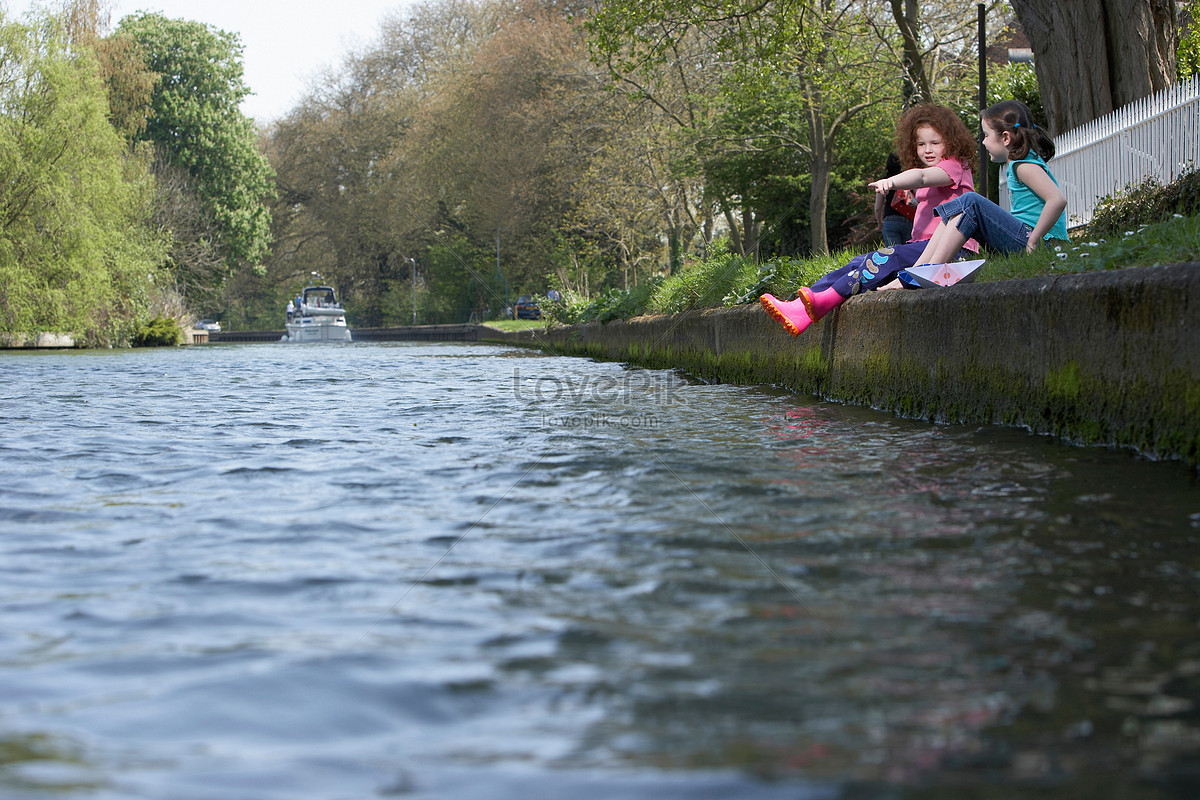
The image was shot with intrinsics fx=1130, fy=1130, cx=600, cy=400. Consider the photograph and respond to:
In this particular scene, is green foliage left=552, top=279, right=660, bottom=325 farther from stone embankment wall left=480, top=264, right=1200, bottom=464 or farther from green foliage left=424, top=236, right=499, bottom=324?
green foliage left=424, top=236, right=499, bottom=324

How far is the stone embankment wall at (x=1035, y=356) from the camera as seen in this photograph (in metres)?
3.86

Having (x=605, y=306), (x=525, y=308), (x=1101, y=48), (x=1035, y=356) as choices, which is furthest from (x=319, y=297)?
(x=1035, y=356)

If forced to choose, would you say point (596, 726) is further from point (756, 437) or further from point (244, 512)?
point (756, 437)

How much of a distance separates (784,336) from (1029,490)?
16.5 ft

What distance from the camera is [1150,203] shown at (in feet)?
33.0

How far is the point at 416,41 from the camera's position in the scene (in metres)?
57.2

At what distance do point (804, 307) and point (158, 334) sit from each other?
32.1m

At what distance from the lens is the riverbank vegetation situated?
2000cm

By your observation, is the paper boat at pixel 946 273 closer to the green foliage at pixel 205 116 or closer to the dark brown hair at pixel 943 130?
the dark brown hair at pixel 943 130

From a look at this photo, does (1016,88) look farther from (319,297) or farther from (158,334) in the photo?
(319,297)

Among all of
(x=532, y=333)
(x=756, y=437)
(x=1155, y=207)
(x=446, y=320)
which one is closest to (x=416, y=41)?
(x=446, y=320)

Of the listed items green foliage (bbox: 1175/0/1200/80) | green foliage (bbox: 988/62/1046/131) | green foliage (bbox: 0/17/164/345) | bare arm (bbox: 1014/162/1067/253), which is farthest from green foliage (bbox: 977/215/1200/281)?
green foliage (bbox: 0/17/164/345)

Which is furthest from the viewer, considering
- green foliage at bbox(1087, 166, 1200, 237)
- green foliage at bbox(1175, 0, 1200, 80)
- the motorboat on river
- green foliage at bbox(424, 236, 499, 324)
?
green foliage at bbox(424, 236, 499, 324)

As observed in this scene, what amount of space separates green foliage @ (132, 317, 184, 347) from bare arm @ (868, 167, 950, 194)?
102 ft
